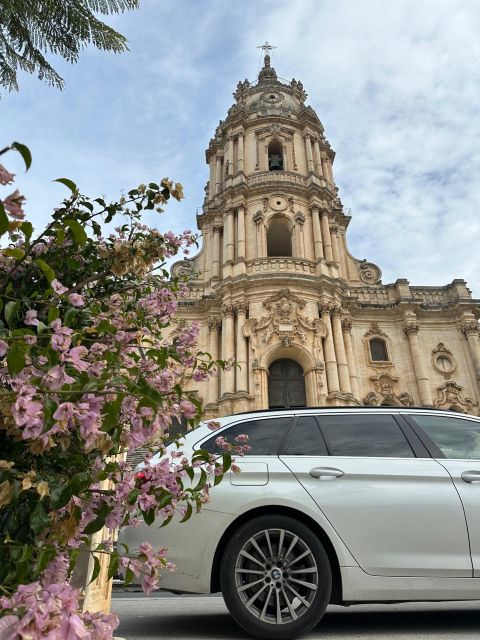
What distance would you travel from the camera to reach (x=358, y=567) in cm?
344

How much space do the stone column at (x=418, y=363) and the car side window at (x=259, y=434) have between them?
1947 centimetres

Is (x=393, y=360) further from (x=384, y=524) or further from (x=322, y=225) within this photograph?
(x=384, y=524)

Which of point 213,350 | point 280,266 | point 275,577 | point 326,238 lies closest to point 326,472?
point 275,577

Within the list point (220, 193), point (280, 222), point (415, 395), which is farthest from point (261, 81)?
point (415, 395)

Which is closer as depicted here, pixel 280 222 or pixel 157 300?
pixel 157 300

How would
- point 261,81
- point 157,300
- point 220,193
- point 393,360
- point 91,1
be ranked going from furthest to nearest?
point 261,81 → point 220,193 → point 393,360 → point 91,1 → point 157,300

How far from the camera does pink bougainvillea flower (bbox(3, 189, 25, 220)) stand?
4.28 ft

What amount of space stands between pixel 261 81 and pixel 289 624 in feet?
123

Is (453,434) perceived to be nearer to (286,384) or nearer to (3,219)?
(3,219)

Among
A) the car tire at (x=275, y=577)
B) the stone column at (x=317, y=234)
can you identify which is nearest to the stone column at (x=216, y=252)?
the stone column at (x=317, y=234)

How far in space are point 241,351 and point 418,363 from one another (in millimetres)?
8661

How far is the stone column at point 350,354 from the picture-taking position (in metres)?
21.9

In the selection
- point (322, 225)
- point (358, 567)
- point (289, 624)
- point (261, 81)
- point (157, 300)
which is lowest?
point (289, 624)

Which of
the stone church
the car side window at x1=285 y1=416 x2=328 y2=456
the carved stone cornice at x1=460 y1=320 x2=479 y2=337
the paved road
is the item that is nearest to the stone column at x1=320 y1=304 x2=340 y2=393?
the stone church
